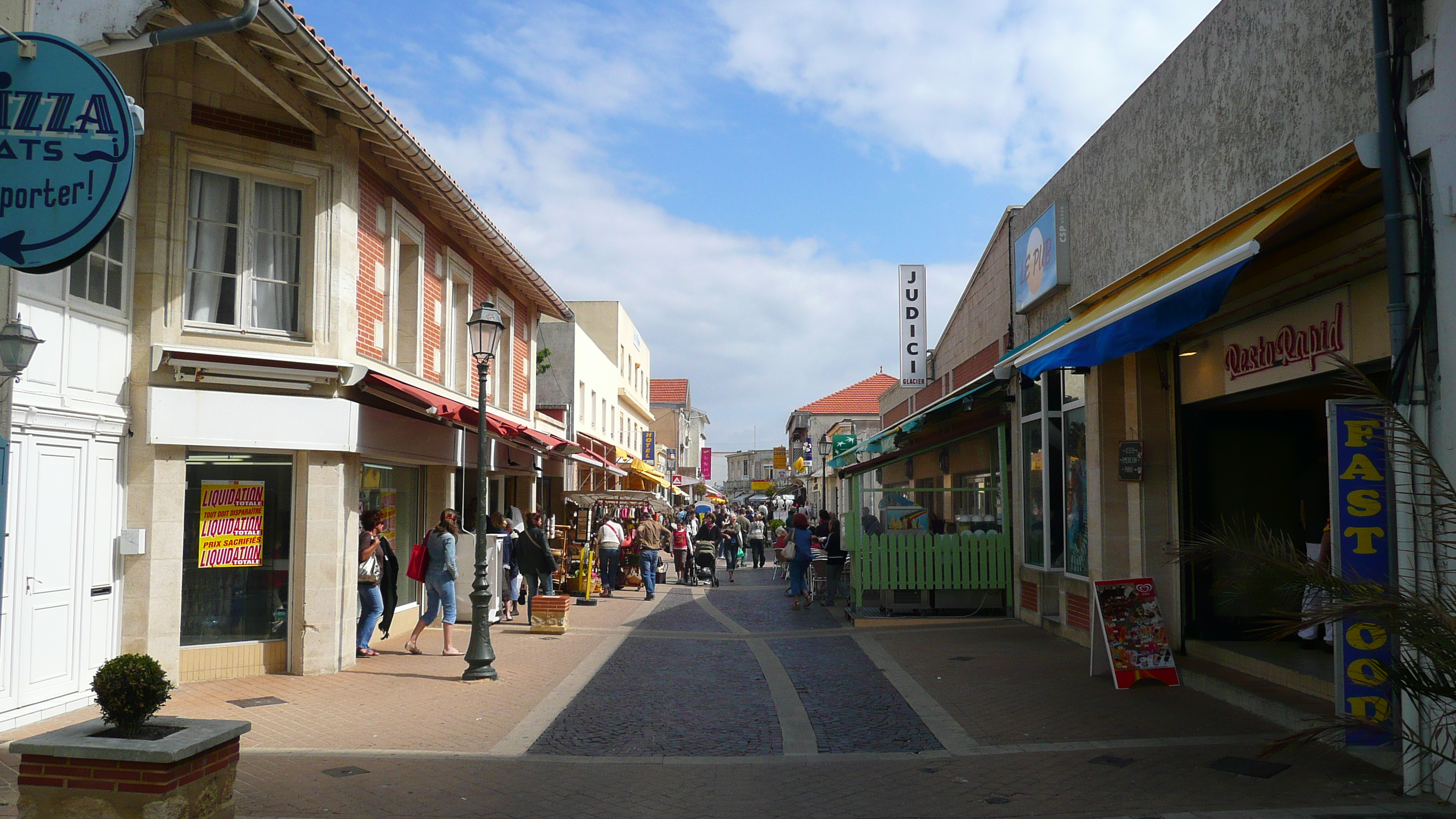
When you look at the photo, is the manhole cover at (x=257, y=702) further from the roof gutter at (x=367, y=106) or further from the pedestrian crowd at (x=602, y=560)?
the roof gutter at (x=367, y=106)

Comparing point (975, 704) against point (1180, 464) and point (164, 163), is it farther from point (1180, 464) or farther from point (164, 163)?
point (164, 163)

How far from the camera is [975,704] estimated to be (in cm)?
875

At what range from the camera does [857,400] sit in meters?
57.8

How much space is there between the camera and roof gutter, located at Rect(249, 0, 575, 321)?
8430 millimetres

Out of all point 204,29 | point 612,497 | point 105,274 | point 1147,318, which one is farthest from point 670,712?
point 612,497

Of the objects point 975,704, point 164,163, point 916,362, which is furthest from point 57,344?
point 916,362

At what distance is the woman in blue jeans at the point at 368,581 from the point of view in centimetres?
1123

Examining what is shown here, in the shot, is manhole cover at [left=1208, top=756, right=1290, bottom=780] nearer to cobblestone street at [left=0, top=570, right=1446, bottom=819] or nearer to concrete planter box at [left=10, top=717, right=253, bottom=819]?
cobblestone street at [left=0, top=570, right=1446, bottom=819]

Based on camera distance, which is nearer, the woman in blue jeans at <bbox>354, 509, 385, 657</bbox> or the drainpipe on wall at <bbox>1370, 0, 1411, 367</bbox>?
the drainpipe on wall at <bbox>1370, 0, 1411, 367</bbox>

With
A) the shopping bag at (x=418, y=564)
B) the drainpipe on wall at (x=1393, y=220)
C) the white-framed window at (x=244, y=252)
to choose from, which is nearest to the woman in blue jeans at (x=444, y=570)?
the shopping bag at (x=418, y=564)

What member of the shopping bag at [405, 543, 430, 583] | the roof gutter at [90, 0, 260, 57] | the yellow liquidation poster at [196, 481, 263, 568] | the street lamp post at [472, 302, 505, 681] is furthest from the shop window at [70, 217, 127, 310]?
the shopping bag at [405, 543, 430, 583]

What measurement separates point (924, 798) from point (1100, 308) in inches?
196

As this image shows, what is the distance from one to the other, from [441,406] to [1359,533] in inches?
354

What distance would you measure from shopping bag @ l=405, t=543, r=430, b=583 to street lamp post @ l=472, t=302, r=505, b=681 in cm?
176
